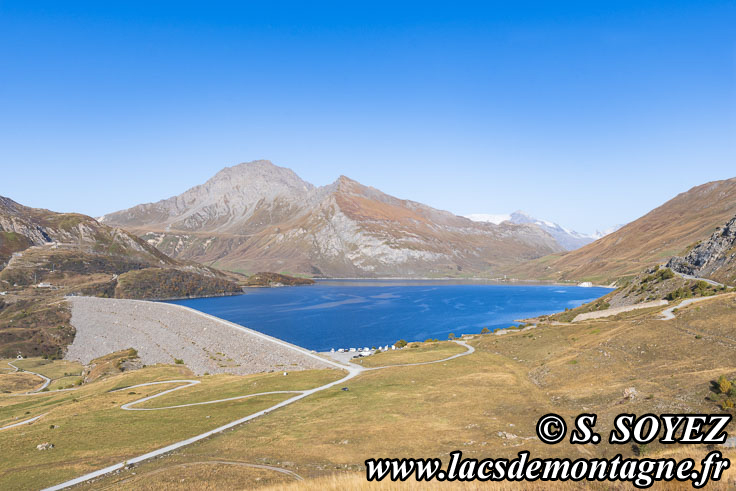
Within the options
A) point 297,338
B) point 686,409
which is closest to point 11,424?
point 686,409

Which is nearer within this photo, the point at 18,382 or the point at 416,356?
the point at 416,356

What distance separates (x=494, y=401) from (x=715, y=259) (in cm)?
9481

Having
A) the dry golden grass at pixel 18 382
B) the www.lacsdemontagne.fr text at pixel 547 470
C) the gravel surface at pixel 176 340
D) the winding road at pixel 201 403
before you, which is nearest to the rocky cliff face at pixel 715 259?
the winding road at pixel 201 403

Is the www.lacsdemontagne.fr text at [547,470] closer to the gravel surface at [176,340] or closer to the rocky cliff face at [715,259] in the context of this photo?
the gravel surface at [176,340]

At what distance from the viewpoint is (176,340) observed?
10631 centimetres

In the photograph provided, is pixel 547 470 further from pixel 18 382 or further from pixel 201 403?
pixel 18 382

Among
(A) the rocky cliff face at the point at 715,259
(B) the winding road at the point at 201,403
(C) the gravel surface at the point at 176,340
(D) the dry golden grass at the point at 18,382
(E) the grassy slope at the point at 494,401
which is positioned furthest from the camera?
(A) the rocky cliff face at the point at 715,259

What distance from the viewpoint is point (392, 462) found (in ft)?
40.4

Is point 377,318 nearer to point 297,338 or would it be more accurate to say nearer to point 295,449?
point 297,338

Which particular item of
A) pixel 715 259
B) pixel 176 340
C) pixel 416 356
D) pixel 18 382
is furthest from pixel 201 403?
pixel 715 259

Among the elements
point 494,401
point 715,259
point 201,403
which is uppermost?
point 715,259

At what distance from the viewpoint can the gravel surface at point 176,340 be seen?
8144 cm

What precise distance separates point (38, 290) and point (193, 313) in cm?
10638

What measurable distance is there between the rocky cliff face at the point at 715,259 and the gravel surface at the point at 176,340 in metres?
85.2
